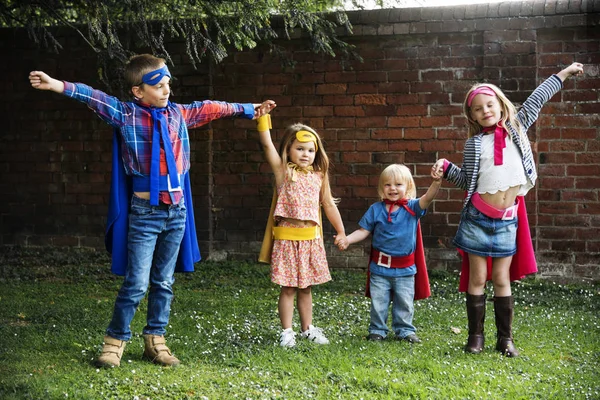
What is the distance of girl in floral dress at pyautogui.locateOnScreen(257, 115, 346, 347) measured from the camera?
517cm

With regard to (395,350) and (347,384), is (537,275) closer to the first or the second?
(395,350)

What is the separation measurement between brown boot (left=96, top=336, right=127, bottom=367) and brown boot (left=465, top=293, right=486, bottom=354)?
2170 millimetres

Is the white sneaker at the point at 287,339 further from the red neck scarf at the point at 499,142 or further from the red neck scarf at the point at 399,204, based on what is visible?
the red neck scarf at the point at 499,142

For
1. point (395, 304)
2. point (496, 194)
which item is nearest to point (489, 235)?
point (496, 194)

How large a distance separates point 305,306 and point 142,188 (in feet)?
4.75

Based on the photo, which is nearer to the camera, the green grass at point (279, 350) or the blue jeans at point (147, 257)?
the green grass at point (279, 350)

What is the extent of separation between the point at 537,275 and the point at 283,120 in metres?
3.04

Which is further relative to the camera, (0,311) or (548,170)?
(548,170)

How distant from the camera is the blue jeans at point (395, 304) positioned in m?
5.38

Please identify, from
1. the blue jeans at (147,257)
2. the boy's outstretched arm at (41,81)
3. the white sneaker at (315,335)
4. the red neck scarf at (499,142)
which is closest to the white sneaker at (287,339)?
the white sneaker at (315,335)

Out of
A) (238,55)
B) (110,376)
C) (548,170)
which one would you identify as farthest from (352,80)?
(110,376)

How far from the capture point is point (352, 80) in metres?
8.09

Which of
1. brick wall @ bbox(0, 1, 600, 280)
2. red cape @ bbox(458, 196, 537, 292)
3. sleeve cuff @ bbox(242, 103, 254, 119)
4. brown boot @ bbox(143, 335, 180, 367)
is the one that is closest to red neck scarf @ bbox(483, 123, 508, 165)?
red cape @ bbox(458, 196, 537, 292)

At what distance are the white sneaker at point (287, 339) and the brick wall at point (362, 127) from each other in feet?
10.3
